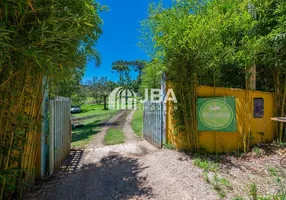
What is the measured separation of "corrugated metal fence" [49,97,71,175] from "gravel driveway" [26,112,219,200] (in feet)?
0.81

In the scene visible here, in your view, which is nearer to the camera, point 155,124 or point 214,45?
point 214,45

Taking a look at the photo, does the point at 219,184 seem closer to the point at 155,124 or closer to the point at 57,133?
the point at 155,124

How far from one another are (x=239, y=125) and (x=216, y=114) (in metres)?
0.56

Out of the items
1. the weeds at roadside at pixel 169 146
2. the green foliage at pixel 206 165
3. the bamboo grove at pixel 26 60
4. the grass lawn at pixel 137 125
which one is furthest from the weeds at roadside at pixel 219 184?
the grass lawn at pixel 137 125

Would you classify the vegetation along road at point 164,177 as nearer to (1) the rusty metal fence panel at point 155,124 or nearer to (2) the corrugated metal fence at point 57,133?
(2) the corrugated metal fence at point 57,133

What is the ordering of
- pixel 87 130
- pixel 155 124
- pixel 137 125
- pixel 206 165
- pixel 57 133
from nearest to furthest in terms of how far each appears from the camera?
pixel 206 165
pixel 57 133
pixel 155 124
pixel 87 130
pixel 137 125

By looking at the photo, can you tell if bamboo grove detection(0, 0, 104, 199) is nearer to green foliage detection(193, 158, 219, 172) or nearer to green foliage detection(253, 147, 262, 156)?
green foliage detection(193, 158, 219, 172)

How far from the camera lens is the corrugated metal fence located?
10.5 ft

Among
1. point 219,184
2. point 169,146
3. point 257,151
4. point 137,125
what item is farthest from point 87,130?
point 219,184

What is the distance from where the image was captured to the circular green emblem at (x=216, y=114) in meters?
4.00

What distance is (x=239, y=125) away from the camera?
13.4ft

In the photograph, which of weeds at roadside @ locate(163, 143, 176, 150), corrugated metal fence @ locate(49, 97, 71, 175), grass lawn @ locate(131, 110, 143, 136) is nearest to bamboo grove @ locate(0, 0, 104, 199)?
corrugated metal fence @ locate(49, 97, 71, 175)

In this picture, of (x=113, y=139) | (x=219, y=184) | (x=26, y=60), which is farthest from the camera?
(x=113, y=139)

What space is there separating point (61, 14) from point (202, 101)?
313cm
